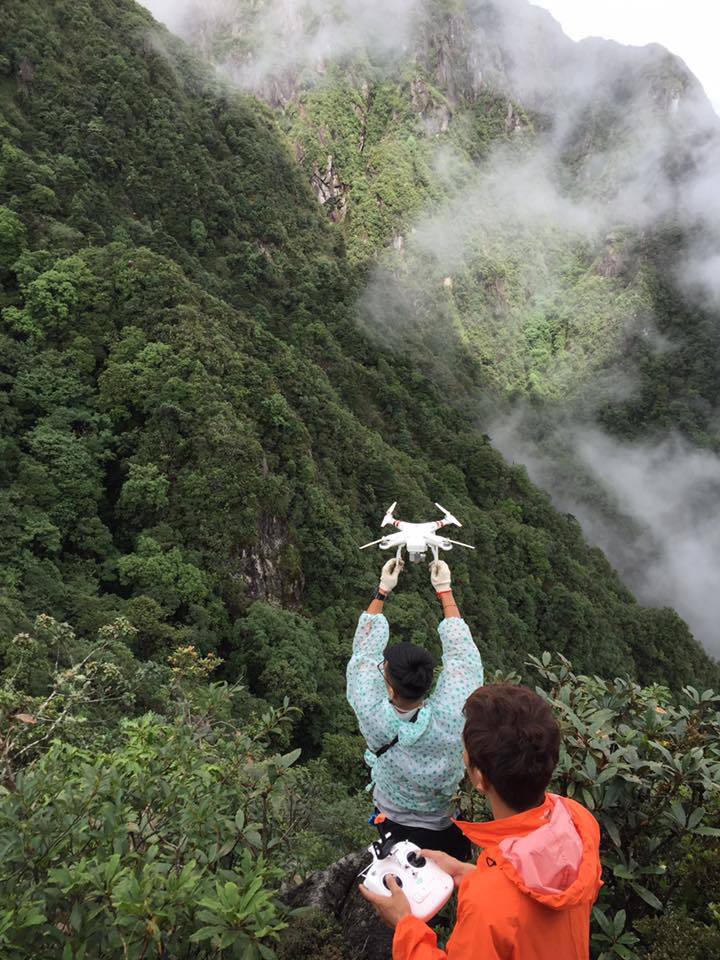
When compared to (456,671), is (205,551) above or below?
below

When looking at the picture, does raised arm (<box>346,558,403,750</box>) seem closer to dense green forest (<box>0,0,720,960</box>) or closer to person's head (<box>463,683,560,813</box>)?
dense green forest (<box>0,0,720,960</box>)

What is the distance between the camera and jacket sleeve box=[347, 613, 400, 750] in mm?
2525

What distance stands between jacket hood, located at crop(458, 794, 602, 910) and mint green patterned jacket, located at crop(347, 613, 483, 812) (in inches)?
23.3

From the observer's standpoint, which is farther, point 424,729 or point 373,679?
point 373,679

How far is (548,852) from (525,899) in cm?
14

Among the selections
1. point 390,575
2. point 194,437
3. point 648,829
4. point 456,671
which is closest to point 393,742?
point 456,671

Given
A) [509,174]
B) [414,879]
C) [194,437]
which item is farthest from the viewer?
[509,174]

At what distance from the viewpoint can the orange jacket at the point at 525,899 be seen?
157 cm

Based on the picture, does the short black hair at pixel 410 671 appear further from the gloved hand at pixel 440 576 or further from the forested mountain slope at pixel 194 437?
the forested mountain slope at pixel 194 437

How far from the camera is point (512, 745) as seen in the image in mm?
1707

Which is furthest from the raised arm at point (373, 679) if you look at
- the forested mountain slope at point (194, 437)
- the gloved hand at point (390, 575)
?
the forested mountain slope at point (194, 437)

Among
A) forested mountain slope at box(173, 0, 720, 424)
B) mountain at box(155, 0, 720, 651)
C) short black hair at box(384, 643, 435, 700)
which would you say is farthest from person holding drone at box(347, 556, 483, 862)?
forested mountain slope at box(173, 0, 720, 424)

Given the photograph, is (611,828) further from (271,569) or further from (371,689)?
(271,569)

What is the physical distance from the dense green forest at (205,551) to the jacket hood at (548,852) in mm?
707
